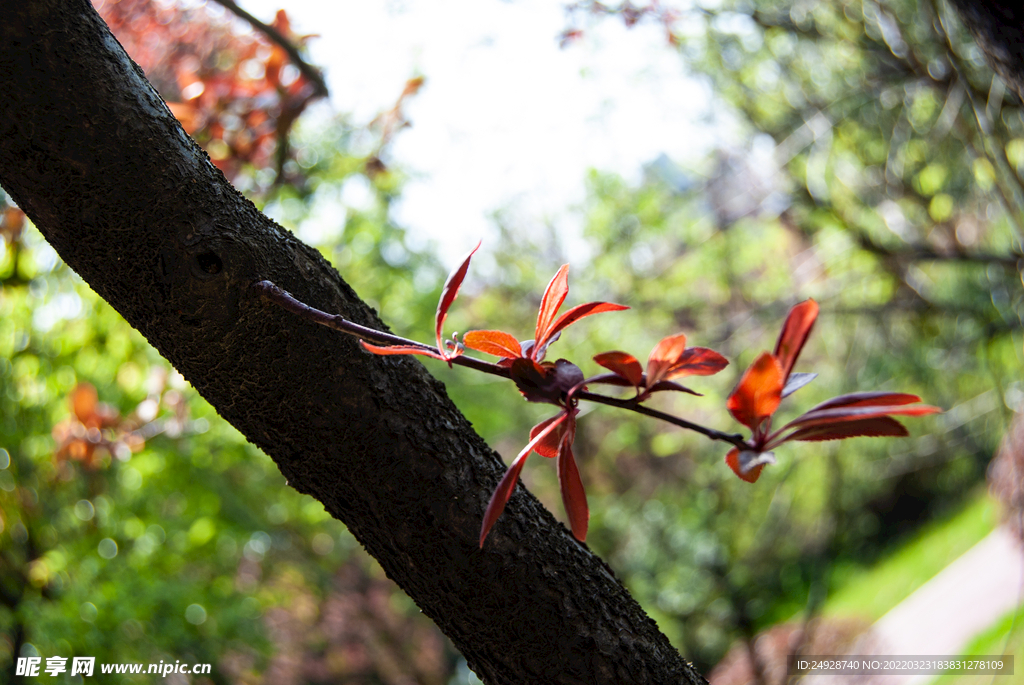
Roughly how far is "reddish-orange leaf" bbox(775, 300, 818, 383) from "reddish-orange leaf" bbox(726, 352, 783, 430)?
1.3 inches

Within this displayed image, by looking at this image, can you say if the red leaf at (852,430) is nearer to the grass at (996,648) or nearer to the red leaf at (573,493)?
the red leaf at (573,493)

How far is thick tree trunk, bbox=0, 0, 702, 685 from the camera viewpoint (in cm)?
62

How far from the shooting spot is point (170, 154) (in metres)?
0.65

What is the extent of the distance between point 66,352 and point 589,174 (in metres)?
3.54

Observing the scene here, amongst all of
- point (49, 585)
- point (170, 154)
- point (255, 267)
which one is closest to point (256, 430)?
point (255, 267)

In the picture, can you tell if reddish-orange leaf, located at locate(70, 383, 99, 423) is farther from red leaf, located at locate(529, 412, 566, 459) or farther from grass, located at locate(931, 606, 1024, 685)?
grass, located at locate(931, 606, 1024, 685)

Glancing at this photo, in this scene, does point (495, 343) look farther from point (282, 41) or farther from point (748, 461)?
point (282, 41)

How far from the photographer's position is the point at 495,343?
0.64m

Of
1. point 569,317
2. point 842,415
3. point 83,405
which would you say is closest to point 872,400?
point 842,415

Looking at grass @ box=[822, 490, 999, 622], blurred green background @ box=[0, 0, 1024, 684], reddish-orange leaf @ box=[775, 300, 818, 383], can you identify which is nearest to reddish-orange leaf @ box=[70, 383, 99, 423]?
blurred green background @ box=[0, 0, 1024, 684]

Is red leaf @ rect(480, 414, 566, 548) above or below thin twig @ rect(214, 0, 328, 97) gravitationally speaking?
below

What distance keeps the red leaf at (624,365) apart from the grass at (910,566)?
7.04m

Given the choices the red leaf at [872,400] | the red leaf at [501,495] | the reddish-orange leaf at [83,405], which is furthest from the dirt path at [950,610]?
the reddish-orange leaf at [83,405]

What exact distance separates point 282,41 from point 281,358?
3.91ft
